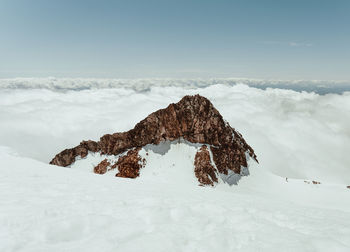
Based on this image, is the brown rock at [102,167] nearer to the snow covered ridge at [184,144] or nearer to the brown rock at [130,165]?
the snow covered ridge at [184,144]

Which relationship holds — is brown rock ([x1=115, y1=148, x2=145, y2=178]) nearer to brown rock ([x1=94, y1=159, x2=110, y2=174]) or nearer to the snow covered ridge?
the snow covered ridge

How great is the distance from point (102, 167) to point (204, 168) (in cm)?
3580

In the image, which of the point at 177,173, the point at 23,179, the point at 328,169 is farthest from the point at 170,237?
the point at 328,169

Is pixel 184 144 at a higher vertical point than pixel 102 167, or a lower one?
higher

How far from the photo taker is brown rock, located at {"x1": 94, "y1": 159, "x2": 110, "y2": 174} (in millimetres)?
66975

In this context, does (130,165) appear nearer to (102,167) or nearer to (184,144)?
(102,167)

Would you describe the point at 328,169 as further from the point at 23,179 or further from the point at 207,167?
the point at 23,179

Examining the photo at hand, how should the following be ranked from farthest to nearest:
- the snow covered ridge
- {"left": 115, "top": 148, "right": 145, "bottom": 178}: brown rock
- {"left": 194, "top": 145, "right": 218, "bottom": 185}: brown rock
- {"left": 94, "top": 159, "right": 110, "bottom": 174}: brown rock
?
1. {"left": 94, "top": 159, "right": 110, "bottom": 174}: brown rock
2. the snow covered ridge
3. {"left": 115, "top": 148, "right": 145, "bottom": 178}: brown rock
4. {"left": 194, "top": 145, "right": 218, "bottom": 185}: brown rock

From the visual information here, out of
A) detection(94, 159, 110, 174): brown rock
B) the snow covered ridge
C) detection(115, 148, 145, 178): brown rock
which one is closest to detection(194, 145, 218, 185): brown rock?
the snow covered ridge

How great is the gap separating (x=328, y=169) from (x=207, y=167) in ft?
662

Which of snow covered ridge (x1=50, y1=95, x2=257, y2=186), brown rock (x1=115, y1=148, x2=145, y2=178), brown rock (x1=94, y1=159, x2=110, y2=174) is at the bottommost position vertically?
brown rock (x1=94, y1=159, x2=110, y2=174)

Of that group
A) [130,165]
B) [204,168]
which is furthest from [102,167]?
[204,168]

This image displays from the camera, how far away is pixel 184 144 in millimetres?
65438

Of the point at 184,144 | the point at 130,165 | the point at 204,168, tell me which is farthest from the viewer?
the point at 184,144
